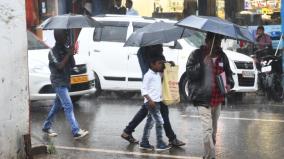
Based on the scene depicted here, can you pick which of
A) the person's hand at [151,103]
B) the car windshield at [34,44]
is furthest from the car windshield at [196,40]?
the person's hand at [151,103]

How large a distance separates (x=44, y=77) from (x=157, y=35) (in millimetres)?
4228

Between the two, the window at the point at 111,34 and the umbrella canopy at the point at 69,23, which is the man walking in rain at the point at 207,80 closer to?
the umbrella canopy at the point at 69,23

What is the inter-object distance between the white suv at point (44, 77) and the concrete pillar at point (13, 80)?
479 cm

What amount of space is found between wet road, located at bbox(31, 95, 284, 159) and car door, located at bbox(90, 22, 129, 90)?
1.78 feet

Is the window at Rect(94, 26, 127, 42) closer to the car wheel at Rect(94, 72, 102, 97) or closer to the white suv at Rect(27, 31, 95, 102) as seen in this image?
the car wheel at Rect(94, 72, 102, 97)

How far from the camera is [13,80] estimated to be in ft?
Result: 23.0

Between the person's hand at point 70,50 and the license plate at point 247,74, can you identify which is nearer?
the person's hand at point 70,50

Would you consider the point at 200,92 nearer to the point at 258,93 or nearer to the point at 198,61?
the point at 198,61

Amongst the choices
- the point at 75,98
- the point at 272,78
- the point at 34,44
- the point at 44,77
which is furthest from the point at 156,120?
the point at 272,78

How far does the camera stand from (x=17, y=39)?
7027mm

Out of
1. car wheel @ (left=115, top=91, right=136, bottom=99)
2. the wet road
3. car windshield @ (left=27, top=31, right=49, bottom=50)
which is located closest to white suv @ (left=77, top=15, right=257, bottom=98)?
car wheel @ (left=115, top=91, right=136, bottom=99)

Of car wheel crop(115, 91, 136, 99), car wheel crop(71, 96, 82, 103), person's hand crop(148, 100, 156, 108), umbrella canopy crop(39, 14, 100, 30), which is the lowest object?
car wheel crop(115, 91, 136, 99)

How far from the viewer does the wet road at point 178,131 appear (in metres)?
8.26

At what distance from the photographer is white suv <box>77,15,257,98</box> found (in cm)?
1352
